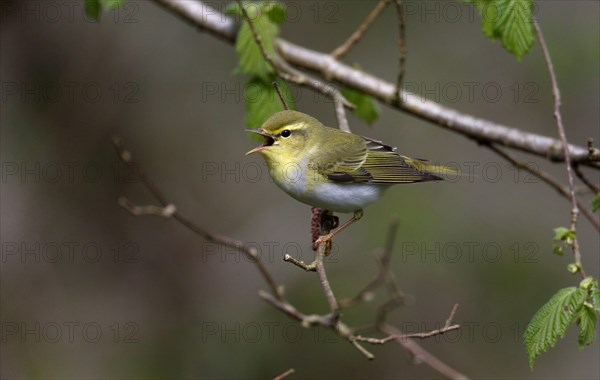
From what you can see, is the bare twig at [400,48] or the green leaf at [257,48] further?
the green leaf at [257,48]

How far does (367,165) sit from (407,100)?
498mm

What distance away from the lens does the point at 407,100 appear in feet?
15.0

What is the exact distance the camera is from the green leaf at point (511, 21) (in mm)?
3434

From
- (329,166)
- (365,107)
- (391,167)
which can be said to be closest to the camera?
(329,166)

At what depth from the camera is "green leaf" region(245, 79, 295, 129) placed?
14.4 ft

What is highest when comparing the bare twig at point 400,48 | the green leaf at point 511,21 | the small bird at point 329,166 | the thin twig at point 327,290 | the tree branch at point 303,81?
the green leaf at point 511,21

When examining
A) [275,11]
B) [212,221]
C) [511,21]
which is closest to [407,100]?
[275,11]

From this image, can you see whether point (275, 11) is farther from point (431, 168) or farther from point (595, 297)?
point (595, 297)

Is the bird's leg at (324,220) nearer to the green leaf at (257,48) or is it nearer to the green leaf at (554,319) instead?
the green leaf at (257,48)

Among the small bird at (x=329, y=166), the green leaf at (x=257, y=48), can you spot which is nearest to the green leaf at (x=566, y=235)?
the small bird at (x=329, y=166)

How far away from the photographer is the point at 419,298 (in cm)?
736

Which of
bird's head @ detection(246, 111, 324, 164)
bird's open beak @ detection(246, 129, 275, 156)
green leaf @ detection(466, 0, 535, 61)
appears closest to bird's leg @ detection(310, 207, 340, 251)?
bird's head @ detection(246, 111, 324, 164)

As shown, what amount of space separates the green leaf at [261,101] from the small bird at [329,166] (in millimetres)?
221

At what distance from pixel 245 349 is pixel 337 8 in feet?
14.1
